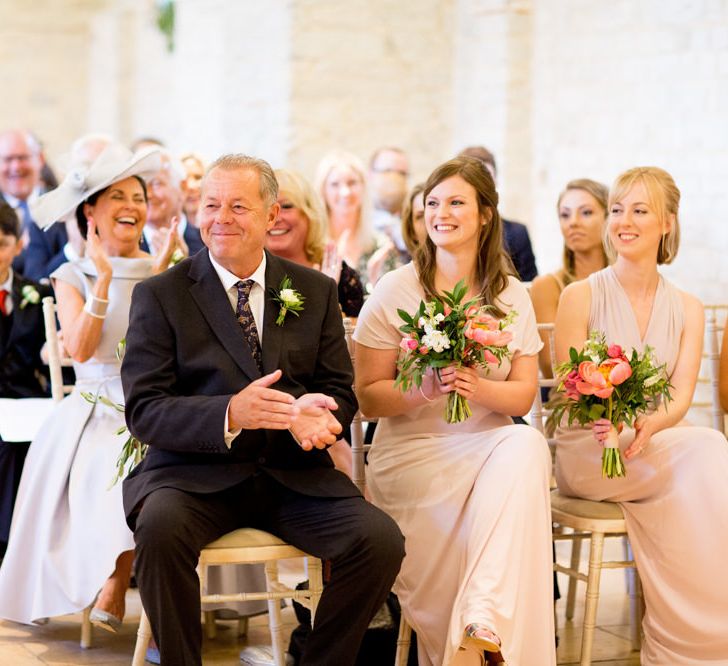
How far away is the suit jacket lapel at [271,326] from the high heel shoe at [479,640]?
0.96m

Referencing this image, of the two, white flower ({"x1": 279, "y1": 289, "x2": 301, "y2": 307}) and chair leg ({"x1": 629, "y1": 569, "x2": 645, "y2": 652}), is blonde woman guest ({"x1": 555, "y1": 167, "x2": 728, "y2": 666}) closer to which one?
chair leg ({"x1": 629, "y1": 569, "x2": 645, "y2": 652})

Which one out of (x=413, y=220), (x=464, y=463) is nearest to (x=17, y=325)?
(x=413, y=220)

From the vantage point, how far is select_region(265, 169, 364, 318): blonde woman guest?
210 inches

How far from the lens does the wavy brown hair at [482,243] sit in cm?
440

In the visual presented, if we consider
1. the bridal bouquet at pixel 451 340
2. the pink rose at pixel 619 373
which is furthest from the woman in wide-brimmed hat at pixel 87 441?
the pink rose at pixel 619 373

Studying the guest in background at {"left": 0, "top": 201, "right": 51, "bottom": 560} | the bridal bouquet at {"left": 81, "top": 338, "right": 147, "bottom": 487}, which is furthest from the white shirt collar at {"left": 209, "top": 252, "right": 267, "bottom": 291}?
the guest in background at {"left": 0, "top": 201, "right": 51, "bottom": 560}

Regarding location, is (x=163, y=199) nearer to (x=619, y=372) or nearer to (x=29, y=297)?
(x=29, y=297)

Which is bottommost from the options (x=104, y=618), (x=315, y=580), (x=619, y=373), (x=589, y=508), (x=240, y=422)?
(x=104, y=618)

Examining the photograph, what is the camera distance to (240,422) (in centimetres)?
367

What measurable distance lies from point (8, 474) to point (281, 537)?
76.6 inches

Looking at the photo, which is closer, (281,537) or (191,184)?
(281,537)

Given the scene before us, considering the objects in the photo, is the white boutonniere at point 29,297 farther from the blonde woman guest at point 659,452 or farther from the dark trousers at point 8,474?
the blonde woman guest at point 659,452

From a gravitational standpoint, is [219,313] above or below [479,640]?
above

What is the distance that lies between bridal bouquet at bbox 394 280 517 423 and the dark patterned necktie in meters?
0.43
